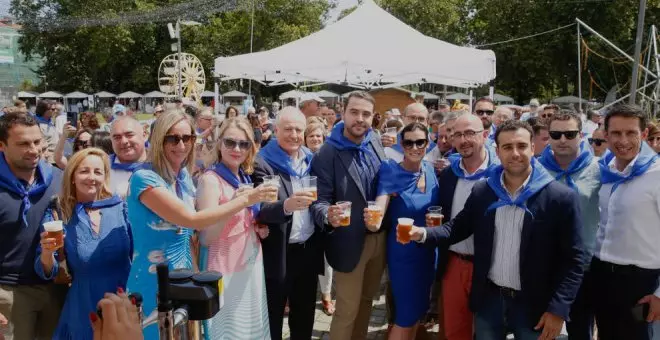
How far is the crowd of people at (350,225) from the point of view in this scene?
3020 millimetres

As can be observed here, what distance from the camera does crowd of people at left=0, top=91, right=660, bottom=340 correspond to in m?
3.02

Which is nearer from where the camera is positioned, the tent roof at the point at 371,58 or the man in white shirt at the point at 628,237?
the man in white shirt at the point at 628,237

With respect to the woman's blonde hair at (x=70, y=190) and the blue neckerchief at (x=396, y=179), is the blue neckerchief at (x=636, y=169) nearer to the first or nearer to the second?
the blue neckerchief at (x=396, y=179)

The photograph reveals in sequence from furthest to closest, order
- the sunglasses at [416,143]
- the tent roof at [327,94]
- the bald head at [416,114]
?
the tent roof at [327,94] → the bald head at [416,114] → the sunglasses at [416,143]

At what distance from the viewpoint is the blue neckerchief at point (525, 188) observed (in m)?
3.03

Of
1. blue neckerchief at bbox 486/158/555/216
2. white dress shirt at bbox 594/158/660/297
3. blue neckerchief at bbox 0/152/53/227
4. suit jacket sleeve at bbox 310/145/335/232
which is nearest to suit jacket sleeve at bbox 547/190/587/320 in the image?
blue neckerchief at bbox 486/158/555/216

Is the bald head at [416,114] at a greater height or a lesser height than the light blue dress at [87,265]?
greater

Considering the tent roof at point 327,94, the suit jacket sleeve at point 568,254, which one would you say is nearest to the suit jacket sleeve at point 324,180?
the suit jacket sleeve at point 568,254

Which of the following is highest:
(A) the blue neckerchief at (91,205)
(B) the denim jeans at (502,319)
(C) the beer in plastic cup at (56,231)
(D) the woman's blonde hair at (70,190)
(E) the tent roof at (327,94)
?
(E) the tent roof at (327,94)

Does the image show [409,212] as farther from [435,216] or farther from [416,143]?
[416,143]

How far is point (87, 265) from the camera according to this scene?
3047 millimetres

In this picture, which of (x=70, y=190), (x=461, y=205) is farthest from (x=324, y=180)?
(x=70, y=190)

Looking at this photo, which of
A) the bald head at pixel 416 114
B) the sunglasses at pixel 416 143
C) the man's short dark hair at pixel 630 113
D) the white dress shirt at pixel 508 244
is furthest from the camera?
the bald head at pixel 416 114

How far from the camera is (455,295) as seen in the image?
3811 mm
